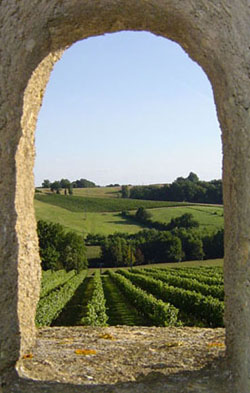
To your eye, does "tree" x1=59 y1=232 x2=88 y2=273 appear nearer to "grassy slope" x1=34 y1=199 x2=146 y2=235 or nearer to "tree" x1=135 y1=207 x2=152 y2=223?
"grassy slope" x1=34 y1=199 x2=146 y2=235

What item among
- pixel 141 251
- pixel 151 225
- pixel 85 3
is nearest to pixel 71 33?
pixel 85 3

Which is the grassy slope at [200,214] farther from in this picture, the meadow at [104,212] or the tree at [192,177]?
the tree at [192,177]

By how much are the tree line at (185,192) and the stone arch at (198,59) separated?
3138 inches

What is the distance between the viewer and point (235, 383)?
341 cm

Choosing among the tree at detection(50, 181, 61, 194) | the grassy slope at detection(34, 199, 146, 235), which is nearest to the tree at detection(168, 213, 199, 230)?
the grassy slope at detection(34, 199, 146, 235)

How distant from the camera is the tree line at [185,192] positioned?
3521 inches

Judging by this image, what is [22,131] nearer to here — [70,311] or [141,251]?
[70,311]

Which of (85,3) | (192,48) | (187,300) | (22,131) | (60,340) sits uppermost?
(85,3)

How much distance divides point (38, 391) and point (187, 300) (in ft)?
61.1

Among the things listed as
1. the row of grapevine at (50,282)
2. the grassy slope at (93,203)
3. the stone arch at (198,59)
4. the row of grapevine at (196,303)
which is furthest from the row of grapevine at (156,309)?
the grassy slope at (93,203)

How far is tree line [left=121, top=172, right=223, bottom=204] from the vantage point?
8944 centimetres

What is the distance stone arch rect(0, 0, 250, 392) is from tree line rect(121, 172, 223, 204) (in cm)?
7971

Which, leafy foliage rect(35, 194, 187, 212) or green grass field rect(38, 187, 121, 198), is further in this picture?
green grass field rect(38, 187, 121, 198)

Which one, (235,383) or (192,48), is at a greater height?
(192,48)
